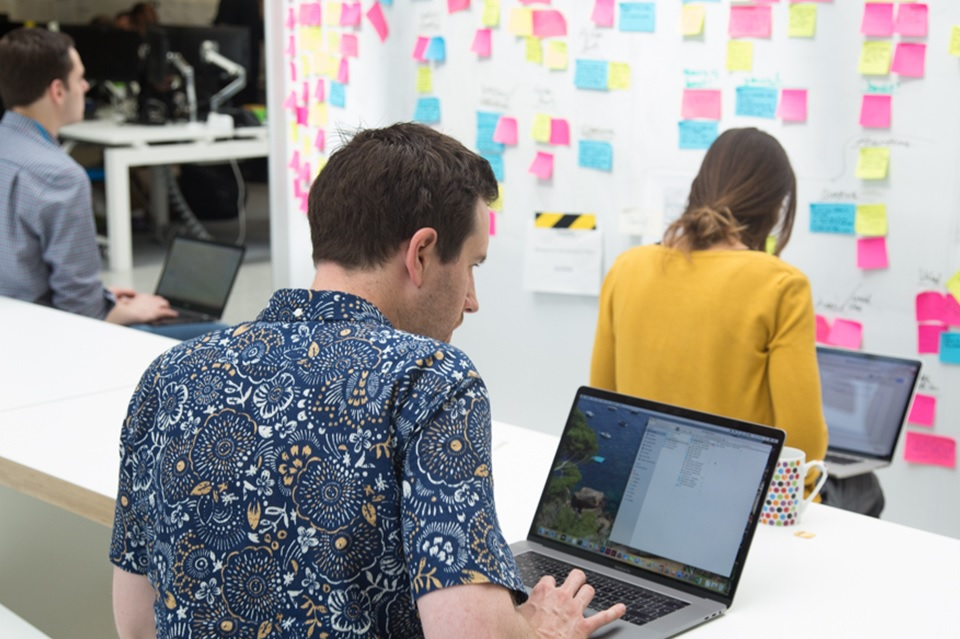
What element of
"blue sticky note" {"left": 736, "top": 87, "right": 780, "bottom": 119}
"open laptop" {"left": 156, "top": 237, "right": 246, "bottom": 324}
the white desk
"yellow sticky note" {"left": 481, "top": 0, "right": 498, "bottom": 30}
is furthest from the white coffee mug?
the white desk

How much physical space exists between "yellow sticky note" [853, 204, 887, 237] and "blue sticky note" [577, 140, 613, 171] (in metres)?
0.80

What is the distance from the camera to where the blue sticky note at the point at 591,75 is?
3463mm

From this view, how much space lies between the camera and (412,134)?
47.2 inches

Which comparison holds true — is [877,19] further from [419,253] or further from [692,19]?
[419,253]

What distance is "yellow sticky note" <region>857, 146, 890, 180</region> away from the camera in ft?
9.66

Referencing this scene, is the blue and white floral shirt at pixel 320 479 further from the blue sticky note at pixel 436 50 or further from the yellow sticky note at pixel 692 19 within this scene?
the blue sticky note at pixel 436 50

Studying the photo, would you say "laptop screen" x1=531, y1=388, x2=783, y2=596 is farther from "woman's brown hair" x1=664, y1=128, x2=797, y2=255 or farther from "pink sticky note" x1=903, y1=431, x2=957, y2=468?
"pink sticky note" x1=903, y1=431, x2=957, y2=468

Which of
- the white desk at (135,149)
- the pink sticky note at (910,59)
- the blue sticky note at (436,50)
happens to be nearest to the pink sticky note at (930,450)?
the pink sticky note at (910,59)

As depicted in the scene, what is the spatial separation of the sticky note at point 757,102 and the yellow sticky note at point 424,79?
3.92 feet

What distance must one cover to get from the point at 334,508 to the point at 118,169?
228 inches

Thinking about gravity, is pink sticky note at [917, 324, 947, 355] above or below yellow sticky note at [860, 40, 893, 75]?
below

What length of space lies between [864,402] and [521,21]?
5.77 ft

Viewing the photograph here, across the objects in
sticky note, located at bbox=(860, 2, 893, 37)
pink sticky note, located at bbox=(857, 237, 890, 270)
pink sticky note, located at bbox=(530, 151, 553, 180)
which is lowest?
pink sticky note, located at bbox=(857, 237, 890, 270)

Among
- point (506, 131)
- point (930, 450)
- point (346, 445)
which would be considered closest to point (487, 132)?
point (506, 131)
